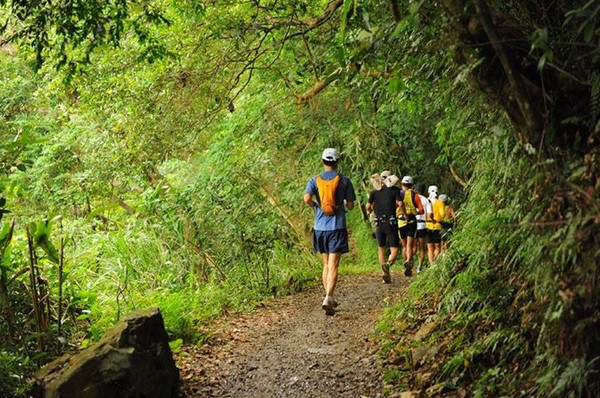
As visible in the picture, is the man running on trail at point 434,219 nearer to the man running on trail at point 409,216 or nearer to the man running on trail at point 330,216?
the man running on trail at point 409,216

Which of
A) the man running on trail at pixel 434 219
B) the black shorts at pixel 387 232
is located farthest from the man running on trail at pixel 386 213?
the man running on trail at pixel 434 219

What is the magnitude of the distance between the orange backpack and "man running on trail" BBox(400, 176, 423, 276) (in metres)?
3.93

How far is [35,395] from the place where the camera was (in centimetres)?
482

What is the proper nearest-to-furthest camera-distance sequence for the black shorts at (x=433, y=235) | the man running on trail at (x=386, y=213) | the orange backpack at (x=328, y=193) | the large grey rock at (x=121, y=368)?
the large grey rock at (x=121, y=368)
the orange backpack at (x=328, y=193)
the man running on trail at (x=386, y=213)
the black shorts at (x=433, y=235)

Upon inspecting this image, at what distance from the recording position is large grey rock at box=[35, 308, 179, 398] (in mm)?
4738

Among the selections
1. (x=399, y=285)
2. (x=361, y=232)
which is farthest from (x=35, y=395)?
(x=361, y=232)

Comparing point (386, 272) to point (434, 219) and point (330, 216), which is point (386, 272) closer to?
point (434, 219)

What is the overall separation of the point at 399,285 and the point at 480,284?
5729 millimetres

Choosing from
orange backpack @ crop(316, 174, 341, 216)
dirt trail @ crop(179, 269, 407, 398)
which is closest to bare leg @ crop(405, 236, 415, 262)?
dirt trail @ crop(179, 269, 407, 398)

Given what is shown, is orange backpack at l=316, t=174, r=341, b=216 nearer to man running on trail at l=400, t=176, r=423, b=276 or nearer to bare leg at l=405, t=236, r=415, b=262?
man running on trail at l=400, t=176, r=423, b=276

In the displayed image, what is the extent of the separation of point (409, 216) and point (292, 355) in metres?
6.00

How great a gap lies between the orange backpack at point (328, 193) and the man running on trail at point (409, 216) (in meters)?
3.93

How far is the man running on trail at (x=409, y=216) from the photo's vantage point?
12.2 metres

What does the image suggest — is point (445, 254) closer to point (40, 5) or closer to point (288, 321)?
point (288, 321)
